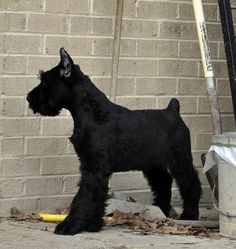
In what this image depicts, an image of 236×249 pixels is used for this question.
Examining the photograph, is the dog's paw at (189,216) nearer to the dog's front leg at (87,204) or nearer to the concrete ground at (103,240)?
the concrete ground at (103,240)

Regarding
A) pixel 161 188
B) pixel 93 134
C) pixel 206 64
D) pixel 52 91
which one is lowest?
pixel 161 188

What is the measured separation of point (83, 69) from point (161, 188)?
4.89ft

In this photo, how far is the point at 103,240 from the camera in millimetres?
6863

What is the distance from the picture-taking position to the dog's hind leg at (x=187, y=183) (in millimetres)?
7875

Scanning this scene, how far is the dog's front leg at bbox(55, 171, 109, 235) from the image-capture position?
700cm

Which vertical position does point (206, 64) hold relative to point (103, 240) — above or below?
above

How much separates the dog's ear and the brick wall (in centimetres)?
105

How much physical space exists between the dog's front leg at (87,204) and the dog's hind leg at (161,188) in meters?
1.19

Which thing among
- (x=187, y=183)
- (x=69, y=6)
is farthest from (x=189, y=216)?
(x=69, y=6)

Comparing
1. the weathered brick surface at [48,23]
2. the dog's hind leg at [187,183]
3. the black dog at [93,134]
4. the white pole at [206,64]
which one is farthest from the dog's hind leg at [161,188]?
the weathered brick surface at [48,23]

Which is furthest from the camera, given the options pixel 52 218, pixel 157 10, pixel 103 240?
pixel 157 10

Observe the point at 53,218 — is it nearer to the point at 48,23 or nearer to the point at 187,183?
the point at 187,183

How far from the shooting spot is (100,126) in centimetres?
710

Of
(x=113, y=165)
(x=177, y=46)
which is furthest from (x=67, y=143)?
(x=177, y=46)
